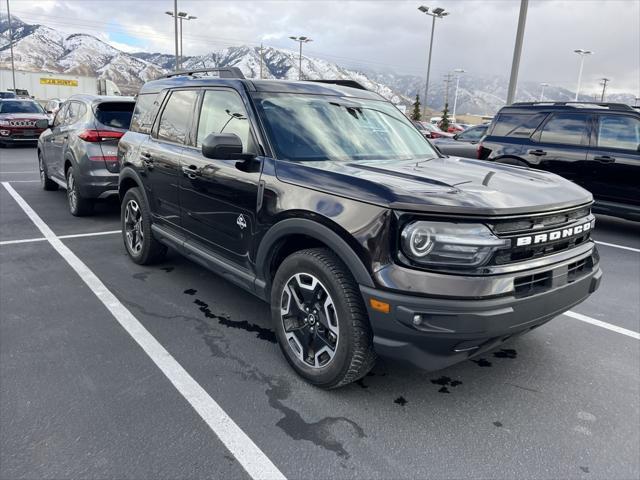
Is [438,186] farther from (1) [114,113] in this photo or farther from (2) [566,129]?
(2) [566,129]

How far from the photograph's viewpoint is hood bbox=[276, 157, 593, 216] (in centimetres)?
245

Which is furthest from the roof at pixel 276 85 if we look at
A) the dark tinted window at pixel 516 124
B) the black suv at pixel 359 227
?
the dark tinted window at pixel 516 124

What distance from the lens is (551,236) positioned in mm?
2717

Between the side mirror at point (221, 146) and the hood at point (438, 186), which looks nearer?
the hood at point (438, 186)

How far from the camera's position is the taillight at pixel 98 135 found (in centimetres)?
682

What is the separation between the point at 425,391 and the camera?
10.0 ft

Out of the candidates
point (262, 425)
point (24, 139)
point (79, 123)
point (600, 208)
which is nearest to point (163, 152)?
point (262, 425)

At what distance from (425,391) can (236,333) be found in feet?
4.94

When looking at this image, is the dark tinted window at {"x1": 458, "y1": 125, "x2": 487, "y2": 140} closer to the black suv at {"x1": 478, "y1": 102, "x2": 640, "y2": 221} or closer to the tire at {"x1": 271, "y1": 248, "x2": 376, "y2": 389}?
the black suv at {"x1": 478, "y1": 102, "x2": 640, "y2": 221}

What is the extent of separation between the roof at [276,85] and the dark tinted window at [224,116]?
0.09 meters

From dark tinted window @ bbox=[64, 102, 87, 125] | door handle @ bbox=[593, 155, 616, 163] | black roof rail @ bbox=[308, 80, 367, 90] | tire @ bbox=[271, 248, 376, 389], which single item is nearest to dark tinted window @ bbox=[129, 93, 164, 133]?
black roof rail @ bbox=[308, 80, 367, 90]

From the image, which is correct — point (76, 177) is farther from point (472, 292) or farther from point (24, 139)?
point (24, 139)

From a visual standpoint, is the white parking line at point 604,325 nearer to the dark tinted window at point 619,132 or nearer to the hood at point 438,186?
the hood at point 438,186

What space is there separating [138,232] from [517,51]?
11.9 m
